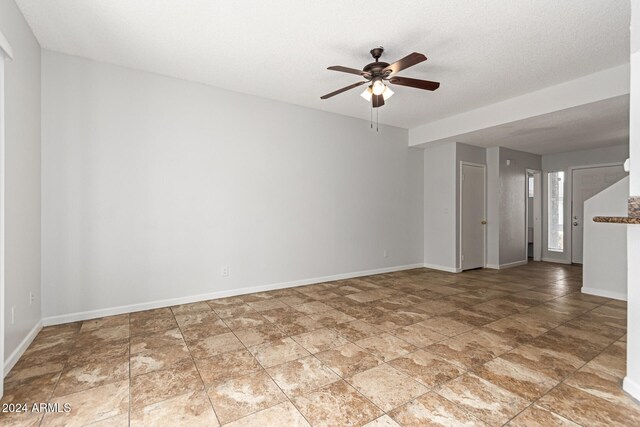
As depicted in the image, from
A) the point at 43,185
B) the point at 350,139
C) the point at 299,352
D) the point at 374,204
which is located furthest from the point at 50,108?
the point at 374,204

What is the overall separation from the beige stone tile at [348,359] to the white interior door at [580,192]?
6.55 m

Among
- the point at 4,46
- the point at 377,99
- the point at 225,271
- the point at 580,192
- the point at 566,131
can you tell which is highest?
the point at 566,131

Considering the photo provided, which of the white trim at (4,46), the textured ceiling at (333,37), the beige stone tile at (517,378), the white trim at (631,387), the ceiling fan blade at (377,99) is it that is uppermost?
the textured ceiling at (333,37)

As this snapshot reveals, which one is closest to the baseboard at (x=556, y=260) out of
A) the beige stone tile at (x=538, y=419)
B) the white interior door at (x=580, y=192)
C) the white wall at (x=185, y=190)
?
the white interior door at (x=580, y=192)

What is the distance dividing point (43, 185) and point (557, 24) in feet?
16.6

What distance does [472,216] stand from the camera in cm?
603

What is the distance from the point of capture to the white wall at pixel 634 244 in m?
1.88

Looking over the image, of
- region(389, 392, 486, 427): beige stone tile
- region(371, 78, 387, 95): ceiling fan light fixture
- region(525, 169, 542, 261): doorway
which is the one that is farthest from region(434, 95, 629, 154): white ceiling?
region(389, 392, 486, 427): beige stone tile

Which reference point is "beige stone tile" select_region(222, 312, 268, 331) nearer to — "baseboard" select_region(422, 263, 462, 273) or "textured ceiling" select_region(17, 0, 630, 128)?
"textured ceiling" select_region(17, 0, 630, 128)

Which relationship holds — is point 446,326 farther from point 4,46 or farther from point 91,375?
point 4,46

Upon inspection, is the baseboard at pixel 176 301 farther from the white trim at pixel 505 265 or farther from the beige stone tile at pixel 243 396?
the white trim at pixel 505 265

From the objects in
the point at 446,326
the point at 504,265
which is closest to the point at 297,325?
the point at 446,326

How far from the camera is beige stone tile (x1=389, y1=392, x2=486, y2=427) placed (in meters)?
1.63

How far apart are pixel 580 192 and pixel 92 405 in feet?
28.9
